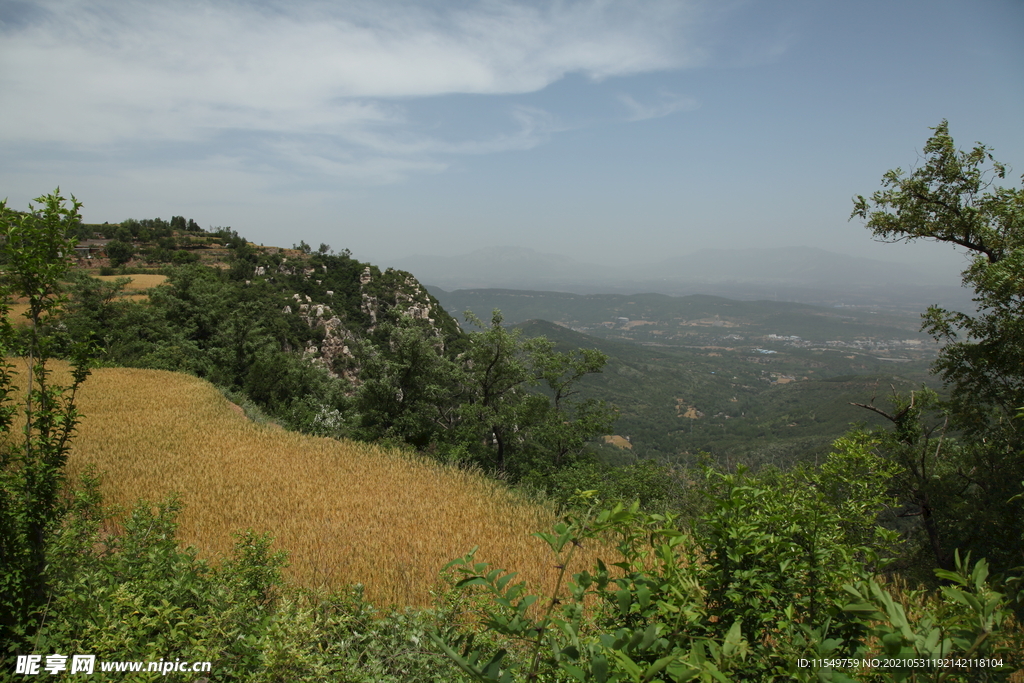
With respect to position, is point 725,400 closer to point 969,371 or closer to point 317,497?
point 969,371

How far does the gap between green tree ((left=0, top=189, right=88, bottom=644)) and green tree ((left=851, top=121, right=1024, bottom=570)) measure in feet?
42.7

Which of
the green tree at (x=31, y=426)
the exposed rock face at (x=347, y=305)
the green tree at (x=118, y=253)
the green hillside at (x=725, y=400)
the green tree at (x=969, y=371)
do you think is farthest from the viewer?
the green hillside at (x=725, y=400)

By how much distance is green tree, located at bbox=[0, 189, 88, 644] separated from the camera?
3.30m

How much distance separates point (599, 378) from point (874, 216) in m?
141

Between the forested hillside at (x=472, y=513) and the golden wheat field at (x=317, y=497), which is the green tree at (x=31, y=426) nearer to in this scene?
the forested hillside at (x=472, y=513)

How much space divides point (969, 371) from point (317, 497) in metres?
14.5

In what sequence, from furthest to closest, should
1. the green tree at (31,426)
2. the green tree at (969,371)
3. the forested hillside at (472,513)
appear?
the green tree at (969,371) < the green tree at (31,426) < the forested hillside at (472,513)

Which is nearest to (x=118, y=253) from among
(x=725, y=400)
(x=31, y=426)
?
(x=31, y=426)

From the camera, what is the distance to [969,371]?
34.7ft

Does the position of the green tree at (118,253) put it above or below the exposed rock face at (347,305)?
above

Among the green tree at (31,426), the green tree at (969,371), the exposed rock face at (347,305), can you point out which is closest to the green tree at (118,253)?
the exposed rock face at (347,305)

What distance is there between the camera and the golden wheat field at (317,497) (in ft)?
18.9

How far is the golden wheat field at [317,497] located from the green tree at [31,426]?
234 cm

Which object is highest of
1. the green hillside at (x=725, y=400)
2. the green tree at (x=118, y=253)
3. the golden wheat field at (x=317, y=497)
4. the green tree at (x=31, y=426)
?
the green tree at (x=118, y=253)
